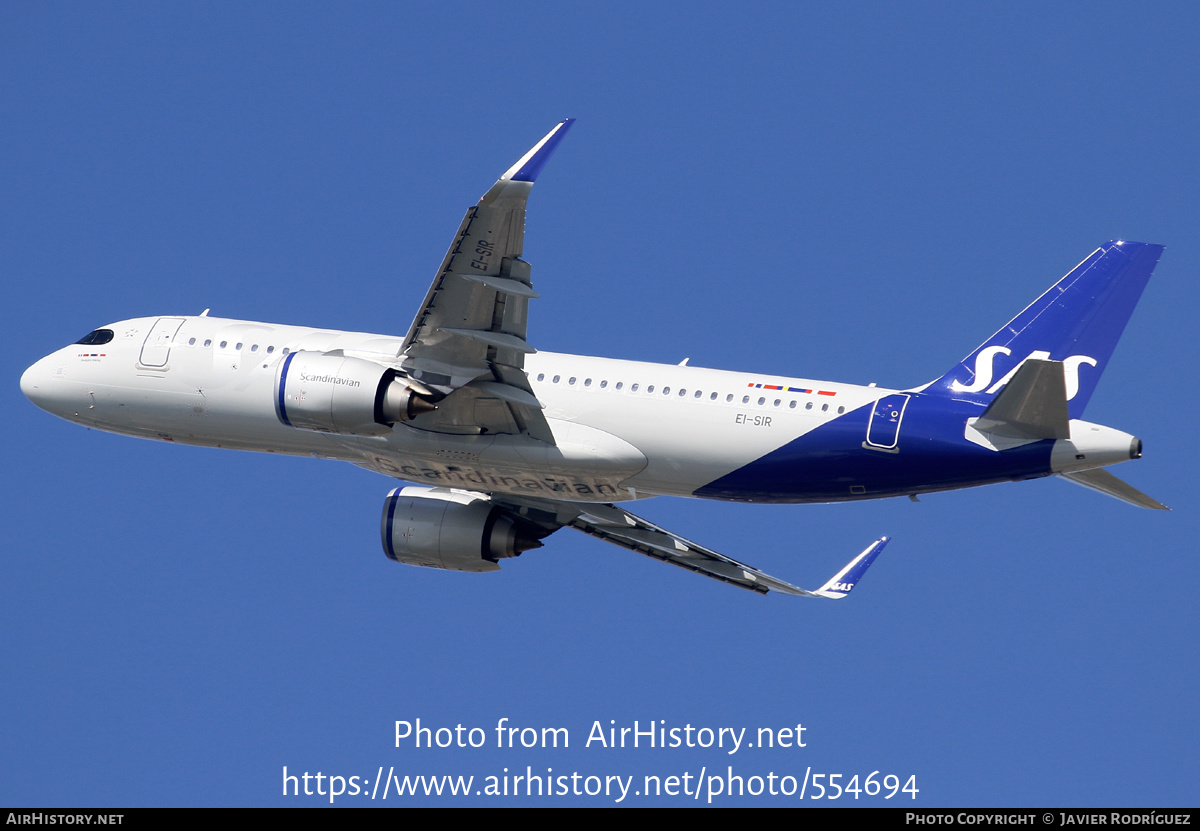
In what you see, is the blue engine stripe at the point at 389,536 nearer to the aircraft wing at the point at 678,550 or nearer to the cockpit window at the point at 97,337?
the aircraft wing at the point at 678,550

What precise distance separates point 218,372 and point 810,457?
14.0 meters

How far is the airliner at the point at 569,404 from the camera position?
97.1ft

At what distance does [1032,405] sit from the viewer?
29.2m

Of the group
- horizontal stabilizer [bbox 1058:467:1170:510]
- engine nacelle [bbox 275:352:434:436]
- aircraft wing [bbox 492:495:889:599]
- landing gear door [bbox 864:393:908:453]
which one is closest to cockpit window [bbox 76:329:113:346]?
engine nacelle [bbox 275:352:434:436]

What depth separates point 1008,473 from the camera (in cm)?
3016

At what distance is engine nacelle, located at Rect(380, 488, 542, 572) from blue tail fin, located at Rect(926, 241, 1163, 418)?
11.5 meters

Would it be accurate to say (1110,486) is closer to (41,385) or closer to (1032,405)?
(1032,405)

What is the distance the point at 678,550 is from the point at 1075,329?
493 inches

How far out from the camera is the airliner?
97.1 ft

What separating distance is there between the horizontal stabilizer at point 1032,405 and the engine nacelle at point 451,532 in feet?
42.1

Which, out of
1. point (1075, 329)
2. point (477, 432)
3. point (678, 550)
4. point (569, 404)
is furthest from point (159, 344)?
point (1075, 329)

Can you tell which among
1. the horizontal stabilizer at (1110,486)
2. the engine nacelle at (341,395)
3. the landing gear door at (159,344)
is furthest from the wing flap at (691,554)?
the landing gear door at (159,344)
